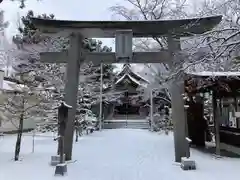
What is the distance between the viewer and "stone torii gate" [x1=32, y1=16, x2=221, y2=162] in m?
10.1

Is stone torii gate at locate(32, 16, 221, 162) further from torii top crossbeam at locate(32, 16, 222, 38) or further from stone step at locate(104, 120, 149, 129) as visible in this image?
stone step at locate(104, 120, 149, 129)

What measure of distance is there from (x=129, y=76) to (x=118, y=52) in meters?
25.8

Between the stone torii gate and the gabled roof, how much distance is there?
2404cm

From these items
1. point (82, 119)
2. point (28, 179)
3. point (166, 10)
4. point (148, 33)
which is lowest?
point (28, 179)

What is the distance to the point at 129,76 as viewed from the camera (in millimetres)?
36125

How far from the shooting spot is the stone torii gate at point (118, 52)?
10.1 m

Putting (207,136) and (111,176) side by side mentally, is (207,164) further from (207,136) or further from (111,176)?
(207,136)

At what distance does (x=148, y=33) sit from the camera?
10.9 m

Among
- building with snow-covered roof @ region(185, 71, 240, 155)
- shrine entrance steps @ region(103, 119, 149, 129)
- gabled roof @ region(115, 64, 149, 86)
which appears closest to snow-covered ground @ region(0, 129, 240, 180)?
building with snow-covered roof @ region(185, 71, 240, 155)

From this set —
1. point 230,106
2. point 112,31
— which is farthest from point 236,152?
point 112,31

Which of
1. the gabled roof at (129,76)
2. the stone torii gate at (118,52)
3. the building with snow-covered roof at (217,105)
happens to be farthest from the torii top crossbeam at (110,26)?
the gabled roof at (129,76)

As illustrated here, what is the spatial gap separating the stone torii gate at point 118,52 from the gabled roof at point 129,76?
2404 centimetres

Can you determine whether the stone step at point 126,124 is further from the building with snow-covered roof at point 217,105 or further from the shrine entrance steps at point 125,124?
the building with snow-covered roof at point 217,105

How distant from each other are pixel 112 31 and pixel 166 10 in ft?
33.9
